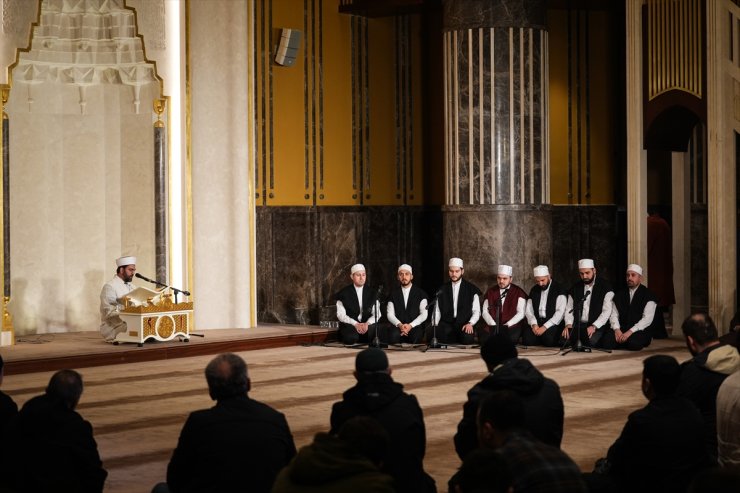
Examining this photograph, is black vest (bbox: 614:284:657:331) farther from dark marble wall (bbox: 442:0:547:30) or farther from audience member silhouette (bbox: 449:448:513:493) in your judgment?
audience member silhouette (bbox: 449:448:513:493)

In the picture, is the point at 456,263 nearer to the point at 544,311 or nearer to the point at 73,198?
the point at 544,311

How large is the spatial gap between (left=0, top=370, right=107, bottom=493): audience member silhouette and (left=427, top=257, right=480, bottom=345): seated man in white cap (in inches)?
276

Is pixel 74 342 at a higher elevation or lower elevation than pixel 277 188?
lower

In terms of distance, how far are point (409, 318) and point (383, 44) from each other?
140 inches

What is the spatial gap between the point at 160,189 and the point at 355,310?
2249 millimetres

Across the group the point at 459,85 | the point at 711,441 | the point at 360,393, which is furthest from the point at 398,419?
the point at 459,85

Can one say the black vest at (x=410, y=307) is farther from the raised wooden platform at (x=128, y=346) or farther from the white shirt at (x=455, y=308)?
the raised wooden platform at (x=128, y=346)

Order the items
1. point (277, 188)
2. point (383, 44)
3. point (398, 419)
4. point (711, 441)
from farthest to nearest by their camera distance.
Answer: point (383, 44)
point (277, 188)
point (711, 441)
point (398, 419)

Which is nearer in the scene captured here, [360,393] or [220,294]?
[360,393]

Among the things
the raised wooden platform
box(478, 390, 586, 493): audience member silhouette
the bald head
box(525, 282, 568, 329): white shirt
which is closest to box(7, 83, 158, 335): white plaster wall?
the raised wooden platform

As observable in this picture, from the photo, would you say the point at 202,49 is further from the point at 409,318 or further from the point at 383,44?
the point at 409,318

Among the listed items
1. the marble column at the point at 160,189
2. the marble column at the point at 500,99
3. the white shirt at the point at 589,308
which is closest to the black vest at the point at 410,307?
the marble column at the point at 500,99

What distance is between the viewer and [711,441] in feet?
15.9

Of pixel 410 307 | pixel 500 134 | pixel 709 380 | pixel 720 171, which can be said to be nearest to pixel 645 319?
pixel 720 171
